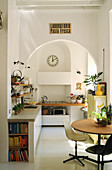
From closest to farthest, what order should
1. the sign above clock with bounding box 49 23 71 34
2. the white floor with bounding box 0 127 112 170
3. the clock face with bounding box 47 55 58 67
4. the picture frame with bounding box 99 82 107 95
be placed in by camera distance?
the white floor with bounding box 0 127 112 170 < the picture frame with bounding box 99 82 107 95 < the sign above clock with bounding box 49 23 71 34 < the clock face with bounding box 47 55 58 67

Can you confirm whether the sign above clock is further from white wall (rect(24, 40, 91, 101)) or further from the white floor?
the white floor

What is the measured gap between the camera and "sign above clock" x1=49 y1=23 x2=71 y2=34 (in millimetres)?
5965

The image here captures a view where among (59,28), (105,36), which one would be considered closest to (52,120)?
(59,28)

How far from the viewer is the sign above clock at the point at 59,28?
5965mm

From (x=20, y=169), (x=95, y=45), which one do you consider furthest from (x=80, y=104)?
(x=20, y=169)

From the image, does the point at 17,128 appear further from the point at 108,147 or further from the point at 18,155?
the point at 108,147

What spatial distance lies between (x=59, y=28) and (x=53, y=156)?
12.5ft

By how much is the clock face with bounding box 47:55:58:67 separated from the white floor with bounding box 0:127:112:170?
122 inches

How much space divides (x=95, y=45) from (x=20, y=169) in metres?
4.25

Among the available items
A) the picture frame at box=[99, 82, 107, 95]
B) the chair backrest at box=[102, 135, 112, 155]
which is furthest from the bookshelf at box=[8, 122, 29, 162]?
the picture frame at box=[99, 82, 107, 95]

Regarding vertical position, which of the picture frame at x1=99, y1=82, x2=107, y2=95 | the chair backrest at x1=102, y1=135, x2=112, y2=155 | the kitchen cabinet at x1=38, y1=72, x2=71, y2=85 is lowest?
the chair backrest at x1=102, y1=135, x2=112, y2=155

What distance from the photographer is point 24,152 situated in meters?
4.02

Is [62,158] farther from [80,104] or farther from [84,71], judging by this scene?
[84,71]

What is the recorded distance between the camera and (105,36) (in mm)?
5293
